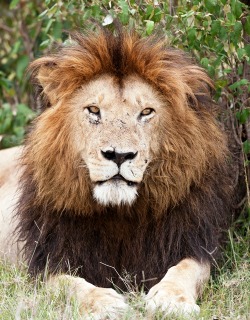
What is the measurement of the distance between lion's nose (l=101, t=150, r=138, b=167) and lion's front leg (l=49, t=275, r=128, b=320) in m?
0.63

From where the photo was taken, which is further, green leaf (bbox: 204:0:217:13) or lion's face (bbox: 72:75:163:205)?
green leaf (bbox: 204:0:217:13)

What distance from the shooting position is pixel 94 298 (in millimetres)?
4418

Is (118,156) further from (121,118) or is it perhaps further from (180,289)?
(180,289)

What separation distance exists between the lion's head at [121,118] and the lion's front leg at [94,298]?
0.41 meters

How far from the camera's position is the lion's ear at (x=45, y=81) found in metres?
4.93

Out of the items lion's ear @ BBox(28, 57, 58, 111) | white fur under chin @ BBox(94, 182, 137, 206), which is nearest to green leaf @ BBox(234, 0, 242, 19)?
lion's ear @ BBox(28, 57, 58, 111)

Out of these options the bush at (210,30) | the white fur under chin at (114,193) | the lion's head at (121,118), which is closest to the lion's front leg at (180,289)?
the lion's head at (121,118)

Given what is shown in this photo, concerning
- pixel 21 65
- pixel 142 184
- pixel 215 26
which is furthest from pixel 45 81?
pixel 21 65

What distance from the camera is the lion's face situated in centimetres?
446

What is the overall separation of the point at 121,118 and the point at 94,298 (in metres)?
0.89

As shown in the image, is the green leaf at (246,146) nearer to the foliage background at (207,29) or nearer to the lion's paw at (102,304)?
the foliage background at (207,29)

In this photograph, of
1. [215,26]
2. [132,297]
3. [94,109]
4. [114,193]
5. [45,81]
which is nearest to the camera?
[114,193]

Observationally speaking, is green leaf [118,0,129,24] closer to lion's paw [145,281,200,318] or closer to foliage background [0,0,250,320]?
foliage background [0,0,250,320]

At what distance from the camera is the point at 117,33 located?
16.3ft
